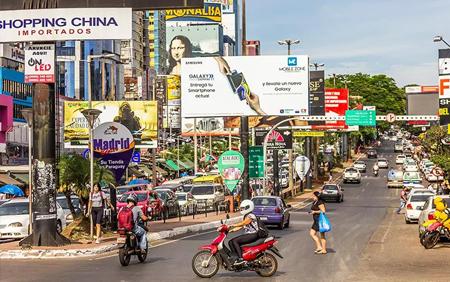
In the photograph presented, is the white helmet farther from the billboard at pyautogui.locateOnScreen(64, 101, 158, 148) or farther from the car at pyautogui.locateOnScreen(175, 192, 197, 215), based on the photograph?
the billboard at pyautogui.locateOnScreen(64, 101, 158, 148)

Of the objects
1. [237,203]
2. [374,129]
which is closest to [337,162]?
[374,129]

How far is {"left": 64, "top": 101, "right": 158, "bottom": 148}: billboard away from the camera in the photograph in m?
65.9

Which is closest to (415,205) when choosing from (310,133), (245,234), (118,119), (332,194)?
(245,234)

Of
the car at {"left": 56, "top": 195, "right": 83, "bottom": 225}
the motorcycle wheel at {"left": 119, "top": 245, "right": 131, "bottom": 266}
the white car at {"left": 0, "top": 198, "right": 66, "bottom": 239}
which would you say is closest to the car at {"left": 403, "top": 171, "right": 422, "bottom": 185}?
the car at {"left": 56, "top": 195, "right": 83, "bottom": 225}

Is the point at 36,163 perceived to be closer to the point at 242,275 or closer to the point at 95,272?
the point at 95,272

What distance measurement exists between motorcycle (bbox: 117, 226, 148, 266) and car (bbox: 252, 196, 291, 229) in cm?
1491

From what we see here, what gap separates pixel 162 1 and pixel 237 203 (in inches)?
1113

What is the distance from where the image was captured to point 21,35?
2686cm

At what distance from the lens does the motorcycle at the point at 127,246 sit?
20.6 m

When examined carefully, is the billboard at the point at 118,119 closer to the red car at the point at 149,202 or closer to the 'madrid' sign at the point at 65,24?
the red car at the point at 149,202

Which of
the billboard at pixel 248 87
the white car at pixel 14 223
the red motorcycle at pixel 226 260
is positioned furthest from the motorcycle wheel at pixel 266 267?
the billboard at pixel 248 87

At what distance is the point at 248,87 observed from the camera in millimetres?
49562

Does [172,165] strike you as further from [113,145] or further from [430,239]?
[430,239]

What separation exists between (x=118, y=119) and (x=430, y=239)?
43824 mm
